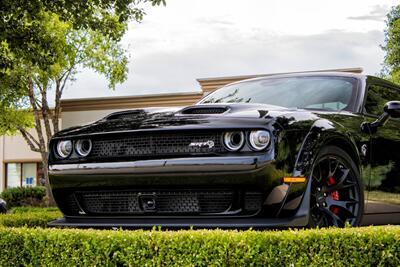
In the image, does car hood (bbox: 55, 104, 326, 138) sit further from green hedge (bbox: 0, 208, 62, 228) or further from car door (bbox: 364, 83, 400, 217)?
green hedge (bbox: 0, 208, 62, 228)

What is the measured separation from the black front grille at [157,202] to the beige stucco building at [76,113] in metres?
21.6

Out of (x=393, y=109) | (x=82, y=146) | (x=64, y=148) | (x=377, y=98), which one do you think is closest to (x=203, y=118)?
(x=82, y=146)

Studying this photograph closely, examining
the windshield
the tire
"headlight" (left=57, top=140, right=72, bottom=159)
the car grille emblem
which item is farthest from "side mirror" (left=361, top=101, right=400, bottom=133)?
"headlight" (left=57, top=140, right=72, bottom=159)

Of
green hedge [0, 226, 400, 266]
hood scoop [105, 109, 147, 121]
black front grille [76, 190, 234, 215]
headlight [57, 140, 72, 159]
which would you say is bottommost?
green hedge [0, 226, 400, 266]

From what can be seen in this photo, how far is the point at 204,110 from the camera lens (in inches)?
205

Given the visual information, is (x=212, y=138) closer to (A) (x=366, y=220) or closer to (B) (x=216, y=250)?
(B) (x=216, y=250)

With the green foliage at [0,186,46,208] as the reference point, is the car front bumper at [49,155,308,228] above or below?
above

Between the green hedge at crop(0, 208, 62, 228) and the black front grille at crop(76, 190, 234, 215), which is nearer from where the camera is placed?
the black front grille at crop(76, 190, 234, 215)

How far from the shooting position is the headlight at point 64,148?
5504 millimetres

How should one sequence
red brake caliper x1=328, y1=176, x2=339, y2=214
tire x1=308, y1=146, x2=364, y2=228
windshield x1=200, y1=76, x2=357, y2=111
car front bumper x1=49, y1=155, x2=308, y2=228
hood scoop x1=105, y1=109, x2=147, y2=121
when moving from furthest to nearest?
windshield x1=200, y1=76, x2=357, y2=111, hood scoop x1=105, y1=109, x2=147, y2=121, red brake caliper x1=328, y1=176, x2=339, y2=214, tire x1=308, y1=146, x2=364, y2=228, car front bumper x1=49, y1=155, x2=308, y2=228

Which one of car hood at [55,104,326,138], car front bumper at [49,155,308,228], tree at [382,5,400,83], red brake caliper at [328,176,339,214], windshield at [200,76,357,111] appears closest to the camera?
car front bumper at [49,155,308,228]

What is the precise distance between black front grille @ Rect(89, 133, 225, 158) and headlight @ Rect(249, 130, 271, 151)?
23 centimetres

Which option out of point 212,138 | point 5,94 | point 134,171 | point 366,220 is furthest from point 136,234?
point 5,94

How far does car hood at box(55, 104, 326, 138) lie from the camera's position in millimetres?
4730
